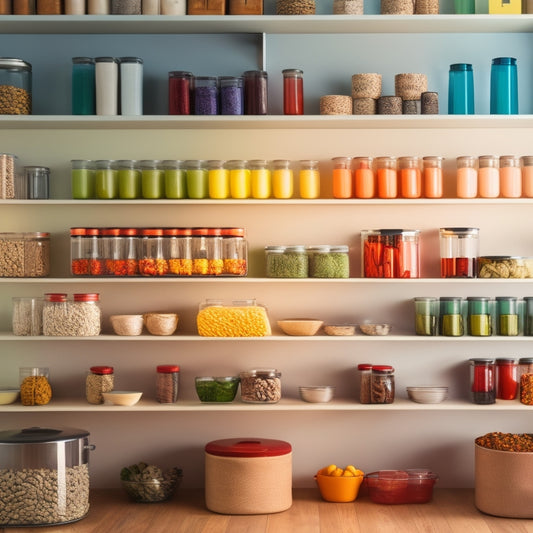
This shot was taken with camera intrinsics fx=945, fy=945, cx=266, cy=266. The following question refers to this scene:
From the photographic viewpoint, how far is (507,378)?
177 inches

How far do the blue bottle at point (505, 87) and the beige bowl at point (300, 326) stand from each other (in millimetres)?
1294

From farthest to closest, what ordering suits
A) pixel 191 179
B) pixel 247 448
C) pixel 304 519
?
pixel 191 179 → pixel 247 448 → pixel 304 519

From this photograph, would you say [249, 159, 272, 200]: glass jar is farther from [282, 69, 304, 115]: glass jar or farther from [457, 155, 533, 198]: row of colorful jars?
[457, 155, 533, 198]: row of colorful jars

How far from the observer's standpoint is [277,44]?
4664 mm

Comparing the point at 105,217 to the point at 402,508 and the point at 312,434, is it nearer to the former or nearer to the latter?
the point at 312,434

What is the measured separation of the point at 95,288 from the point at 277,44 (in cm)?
151

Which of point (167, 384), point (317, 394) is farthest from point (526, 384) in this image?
point (167, 384)

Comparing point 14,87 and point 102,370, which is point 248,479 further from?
point 14,87

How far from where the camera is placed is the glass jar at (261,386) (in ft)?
14.5

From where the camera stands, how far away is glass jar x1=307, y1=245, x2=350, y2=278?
4422 millimetres

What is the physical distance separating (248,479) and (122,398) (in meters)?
0.70

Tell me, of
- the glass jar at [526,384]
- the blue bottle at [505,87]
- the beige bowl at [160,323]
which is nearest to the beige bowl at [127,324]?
the beige bowl at [160,323]

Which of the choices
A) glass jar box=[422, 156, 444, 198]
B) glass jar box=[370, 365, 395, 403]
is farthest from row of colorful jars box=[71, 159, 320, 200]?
glass jar box=[370, 365, 395, 403]

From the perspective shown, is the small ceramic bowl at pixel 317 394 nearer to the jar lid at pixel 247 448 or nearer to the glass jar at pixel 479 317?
the jar lid at pixel 247 448
